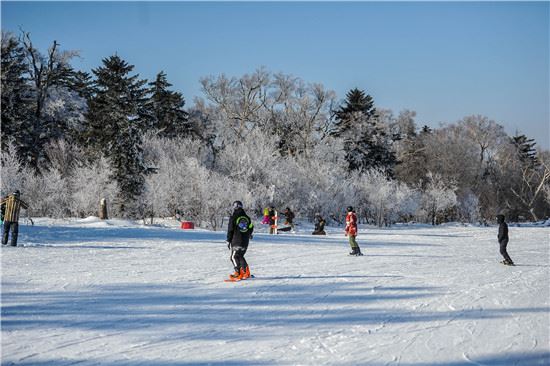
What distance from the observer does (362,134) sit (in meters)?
52.8

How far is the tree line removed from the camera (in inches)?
1310

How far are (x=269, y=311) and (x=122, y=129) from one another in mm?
28889

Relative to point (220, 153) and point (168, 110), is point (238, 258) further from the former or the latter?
point (168, 110)

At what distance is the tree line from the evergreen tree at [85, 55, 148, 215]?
0.26ft

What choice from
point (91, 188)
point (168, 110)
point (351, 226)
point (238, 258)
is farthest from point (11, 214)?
point (168, 110)

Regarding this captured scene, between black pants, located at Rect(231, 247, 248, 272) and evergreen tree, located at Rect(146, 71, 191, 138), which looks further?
evergreen tree, located at Rect(146, 71, 191, 138)

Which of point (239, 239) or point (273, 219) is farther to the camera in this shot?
point (273, 219)

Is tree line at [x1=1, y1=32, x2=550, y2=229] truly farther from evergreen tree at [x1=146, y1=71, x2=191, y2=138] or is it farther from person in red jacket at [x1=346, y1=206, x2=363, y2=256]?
person in red jacket at [x1=346, y1=206, x2=363, y2=256]

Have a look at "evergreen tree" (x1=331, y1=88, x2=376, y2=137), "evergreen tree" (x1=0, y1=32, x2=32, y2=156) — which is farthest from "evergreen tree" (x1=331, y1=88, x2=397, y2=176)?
"evergreen tree" (x1=0, y1=32, x2=32, y2=156)

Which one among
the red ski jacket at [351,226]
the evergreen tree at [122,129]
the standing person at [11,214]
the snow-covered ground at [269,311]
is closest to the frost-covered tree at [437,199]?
the evergreen tree at [122,129]

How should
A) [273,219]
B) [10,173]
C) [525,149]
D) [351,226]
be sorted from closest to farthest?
[351,226], [273,219], [10,173], [525,149]

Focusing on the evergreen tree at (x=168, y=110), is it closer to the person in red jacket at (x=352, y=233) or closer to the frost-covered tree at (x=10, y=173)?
the frost-covered tree at (x=10, y=173)

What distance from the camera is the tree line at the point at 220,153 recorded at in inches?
1310

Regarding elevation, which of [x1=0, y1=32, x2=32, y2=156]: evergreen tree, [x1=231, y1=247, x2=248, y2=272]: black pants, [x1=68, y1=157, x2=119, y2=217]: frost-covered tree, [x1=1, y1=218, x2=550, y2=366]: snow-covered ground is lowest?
[x1=1, y1=218, x2=550, y2=366]: snow-covered ground
